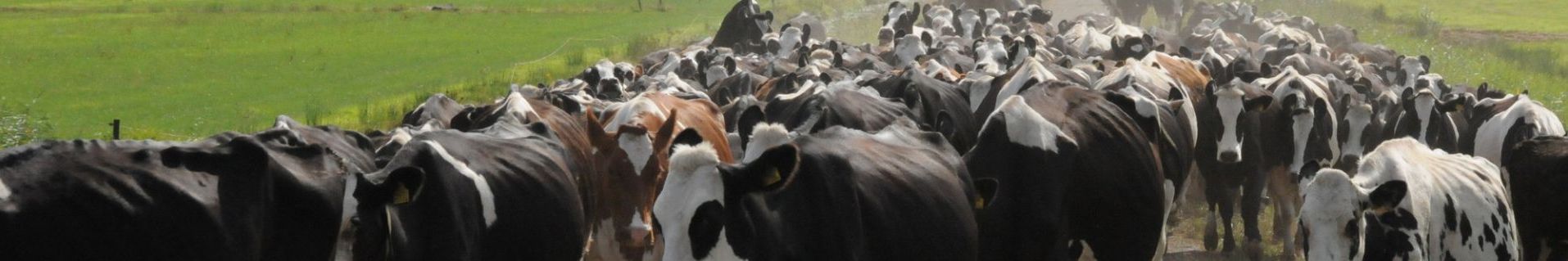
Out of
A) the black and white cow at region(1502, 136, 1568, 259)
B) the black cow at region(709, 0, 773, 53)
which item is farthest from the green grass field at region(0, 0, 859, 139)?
the black and white cow at region(1502, 136, 1568, 259)

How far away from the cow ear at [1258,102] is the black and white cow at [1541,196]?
3.93 meters

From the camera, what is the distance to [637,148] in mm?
9773

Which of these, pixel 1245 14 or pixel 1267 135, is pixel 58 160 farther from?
pixel 1245 14

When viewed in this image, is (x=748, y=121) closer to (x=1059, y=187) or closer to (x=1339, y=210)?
(x=1059, y=187)

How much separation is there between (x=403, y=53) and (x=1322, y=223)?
36099mm

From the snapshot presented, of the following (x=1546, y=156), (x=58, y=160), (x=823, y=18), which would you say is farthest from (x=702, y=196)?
(x=823, y=18)

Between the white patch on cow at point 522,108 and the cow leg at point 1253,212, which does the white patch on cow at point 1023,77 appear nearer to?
the cow leg at point 1253,212

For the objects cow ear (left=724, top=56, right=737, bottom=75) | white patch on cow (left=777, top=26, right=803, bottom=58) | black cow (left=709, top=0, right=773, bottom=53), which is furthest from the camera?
black cow (left=709, top=0, right=773, bottom=53)

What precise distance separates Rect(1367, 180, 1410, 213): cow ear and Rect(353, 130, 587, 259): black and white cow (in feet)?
12.4

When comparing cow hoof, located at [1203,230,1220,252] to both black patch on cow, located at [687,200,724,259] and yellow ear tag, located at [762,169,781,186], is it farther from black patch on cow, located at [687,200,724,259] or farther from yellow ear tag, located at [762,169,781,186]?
black patch on cow, located at [687,200,724,259]

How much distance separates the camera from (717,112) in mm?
13539

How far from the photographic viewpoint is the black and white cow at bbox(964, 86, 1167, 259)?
26.3ft

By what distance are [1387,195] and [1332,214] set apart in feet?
0.92

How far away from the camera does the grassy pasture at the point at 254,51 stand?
95.0 feet
